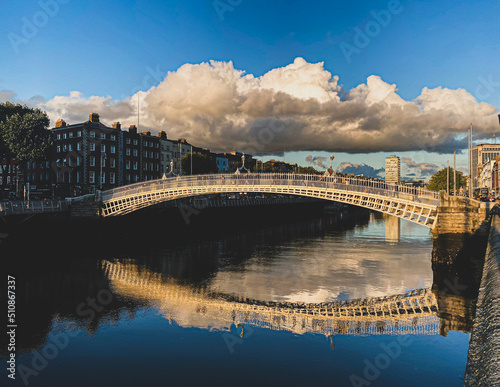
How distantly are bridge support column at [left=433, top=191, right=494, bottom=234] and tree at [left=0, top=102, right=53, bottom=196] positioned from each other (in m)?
42.9

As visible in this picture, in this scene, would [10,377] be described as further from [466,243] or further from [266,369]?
[466,243]

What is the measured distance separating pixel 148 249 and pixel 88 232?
24.6 feet

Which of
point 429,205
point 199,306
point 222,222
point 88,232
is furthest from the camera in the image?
point 222,222

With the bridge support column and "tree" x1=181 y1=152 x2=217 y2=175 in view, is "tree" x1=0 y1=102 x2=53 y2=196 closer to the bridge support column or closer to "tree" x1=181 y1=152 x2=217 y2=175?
"tree" x1=181 y1=152 x2=217 y2=175

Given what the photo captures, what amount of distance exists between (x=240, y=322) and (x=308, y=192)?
17.0 m

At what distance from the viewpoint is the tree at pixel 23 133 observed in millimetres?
43969

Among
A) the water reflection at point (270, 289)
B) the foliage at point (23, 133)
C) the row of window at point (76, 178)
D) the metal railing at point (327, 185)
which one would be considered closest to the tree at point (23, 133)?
the foliage at point (23, 133)

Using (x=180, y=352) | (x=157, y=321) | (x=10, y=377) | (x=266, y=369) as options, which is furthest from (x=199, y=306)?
(x=10, y=377)

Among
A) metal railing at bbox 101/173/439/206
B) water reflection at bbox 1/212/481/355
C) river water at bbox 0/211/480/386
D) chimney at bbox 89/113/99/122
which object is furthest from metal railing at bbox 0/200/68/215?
chimney at bbox 89/113/99/122

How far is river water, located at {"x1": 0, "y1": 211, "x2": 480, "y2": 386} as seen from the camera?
1053 cm

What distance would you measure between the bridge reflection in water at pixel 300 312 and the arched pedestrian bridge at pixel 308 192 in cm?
845

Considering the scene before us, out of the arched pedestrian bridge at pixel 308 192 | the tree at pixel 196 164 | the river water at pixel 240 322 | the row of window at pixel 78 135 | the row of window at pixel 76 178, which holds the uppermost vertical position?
the row of window at pixel 78 135

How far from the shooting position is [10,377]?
10.3 metres

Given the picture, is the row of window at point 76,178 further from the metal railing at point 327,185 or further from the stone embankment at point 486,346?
the stone embankment at point 486,346
